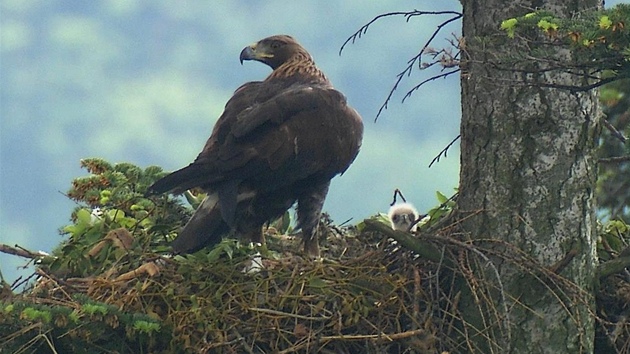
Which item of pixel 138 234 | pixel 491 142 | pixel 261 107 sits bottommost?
pixel 491 142

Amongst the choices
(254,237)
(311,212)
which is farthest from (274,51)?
(254,237)

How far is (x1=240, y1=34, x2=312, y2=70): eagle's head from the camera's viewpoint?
8.77 meters

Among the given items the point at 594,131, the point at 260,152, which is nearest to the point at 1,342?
the point at 260,152

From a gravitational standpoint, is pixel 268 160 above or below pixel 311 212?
above

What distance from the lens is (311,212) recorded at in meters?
7.61

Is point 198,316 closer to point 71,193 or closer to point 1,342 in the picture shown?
point 1,342

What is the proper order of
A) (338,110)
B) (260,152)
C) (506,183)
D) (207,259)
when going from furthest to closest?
(338,110)
(260,152)
(207,259)
(506,183)

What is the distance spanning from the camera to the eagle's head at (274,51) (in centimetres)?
877

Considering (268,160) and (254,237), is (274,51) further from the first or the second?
(268,160)

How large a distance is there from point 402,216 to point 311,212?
605 mm

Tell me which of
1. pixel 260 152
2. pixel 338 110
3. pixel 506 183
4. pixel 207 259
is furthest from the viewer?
pixel 338 110

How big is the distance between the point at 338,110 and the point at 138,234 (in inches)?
62.2

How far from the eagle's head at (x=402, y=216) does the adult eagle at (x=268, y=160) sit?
0.47 meters

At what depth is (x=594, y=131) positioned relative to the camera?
5949 millimetres
